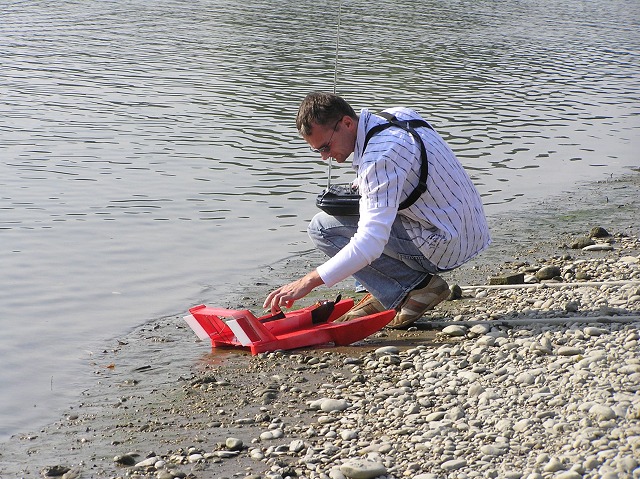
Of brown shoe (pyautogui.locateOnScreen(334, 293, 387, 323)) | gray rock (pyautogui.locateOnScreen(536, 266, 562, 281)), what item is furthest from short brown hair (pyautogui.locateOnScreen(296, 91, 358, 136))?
gray rock (pyautogui.locateOnScreen(536, 266, 562, 281))

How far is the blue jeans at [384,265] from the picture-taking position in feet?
18.8

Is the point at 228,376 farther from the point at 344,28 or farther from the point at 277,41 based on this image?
the point at 344,28

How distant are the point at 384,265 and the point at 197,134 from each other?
689cm

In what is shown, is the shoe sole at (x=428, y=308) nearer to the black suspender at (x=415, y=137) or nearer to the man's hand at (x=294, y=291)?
the black suspender at (x=415, y=137)

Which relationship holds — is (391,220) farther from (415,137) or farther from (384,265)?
(384,265)

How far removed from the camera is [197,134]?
1222cm

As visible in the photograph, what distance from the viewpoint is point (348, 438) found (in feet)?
14.2

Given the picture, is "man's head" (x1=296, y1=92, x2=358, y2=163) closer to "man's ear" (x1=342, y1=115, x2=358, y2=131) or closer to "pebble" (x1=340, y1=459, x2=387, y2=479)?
"man's ear" (x1=342, y1=115, x2=358, y2=131)

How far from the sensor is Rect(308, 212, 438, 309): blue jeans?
225 inches

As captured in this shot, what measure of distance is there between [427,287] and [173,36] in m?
15.8

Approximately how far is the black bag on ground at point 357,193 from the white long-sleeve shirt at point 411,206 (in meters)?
0.03

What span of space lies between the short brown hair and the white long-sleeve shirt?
0.51ft

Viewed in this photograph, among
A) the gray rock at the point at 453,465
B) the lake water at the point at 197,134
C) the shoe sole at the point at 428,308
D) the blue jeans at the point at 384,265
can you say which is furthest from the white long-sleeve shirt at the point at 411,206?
the lake water at the point at 197,134

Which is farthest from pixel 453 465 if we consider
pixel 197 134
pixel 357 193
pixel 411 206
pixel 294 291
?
pixel 197 134
